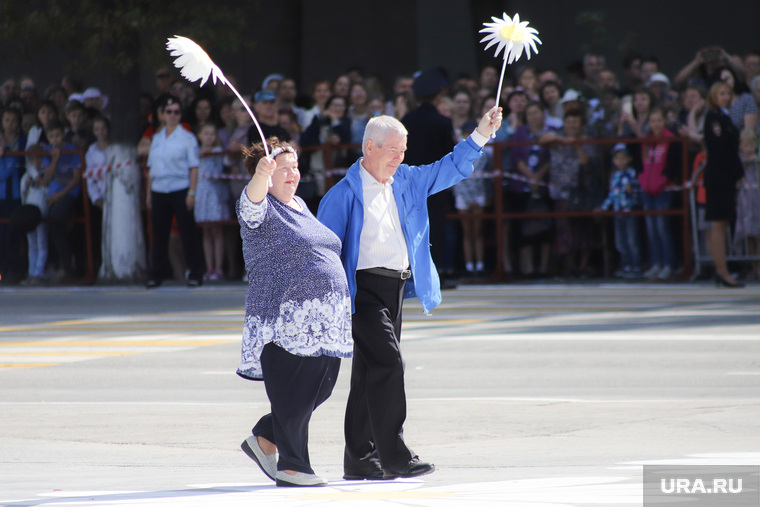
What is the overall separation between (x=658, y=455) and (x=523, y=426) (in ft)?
4.20

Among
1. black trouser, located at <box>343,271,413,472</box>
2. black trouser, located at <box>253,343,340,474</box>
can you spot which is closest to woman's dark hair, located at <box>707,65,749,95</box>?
black trouser, located at <box>343,271,413,472</box>

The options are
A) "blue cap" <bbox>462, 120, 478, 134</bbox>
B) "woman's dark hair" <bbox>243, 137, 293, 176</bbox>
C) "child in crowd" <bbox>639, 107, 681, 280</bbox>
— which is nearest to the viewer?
"woman's dark hair" <bbox>243, 137, 293, 176</bbox>

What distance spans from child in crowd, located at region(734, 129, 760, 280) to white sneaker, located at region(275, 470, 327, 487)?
1073cm

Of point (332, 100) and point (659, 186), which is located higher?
point (332, 100)

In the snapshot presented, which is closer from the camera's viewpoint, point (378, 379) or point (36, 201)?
point (378, 379)

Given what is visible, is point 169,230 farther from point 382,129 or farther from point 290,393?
point 290,393

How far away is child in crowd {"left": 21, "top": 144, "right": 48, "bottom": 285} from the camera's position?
19141mm

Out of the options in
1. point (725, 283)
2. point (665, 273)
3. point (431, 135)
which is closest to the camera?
point (431, 135)

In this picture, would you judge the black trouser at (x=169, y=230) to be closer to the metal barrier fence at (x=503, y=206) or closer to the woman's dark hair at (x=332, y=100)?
the metal barrier fence at (x=503, y=206)

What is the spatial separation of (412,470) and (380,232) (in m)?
1.19

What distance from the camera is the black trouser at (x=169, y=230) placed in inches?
691

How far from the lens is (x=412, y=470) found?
257 inches

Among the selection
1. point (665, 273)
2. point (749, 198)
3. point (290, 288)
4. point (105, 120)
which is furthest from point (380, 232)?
point (105, 120)

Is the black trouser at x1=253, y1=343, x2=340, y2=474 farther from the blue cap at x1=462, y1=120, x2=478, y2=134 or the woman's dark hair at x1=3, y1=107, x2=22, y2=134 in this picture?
the woman's dark hair at x1=3, y1=107, x2=22, y2=134
